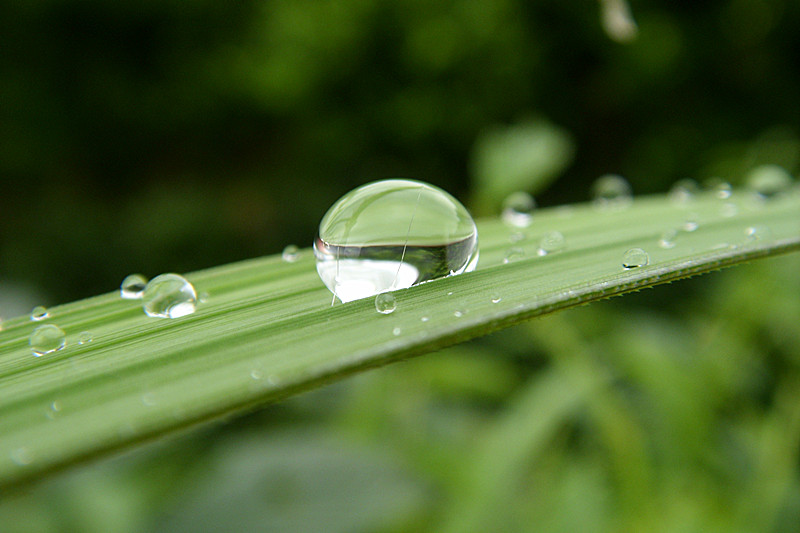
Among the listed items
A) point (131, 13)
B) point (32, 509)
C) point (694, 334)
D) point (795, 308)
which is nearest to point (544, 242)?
point (795, 308)

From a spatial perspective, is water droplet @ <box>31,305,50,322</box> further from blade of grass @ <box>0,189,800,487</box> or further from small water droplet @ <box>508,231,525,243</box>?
small water droplet @ <box>508,231,525,243</box>

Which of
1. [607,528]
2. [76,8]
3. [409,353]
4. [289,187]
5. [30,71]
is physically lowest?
[607,528]

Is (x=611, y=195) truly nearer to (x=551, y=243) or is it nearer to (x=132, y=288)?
(x=551, y=243)

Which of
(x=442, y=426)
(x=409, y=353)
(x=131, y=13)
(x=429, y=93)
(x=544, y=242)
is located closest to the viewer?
(x=409, y=353)

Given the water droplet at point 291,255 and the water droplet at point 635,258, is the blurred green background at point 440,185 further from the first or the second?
the water droplet at point 291,255

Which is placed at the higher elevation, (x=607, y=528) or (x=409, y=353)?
(x=409, y=353)

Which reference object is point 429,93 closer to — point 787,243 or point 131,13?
point 131,13
